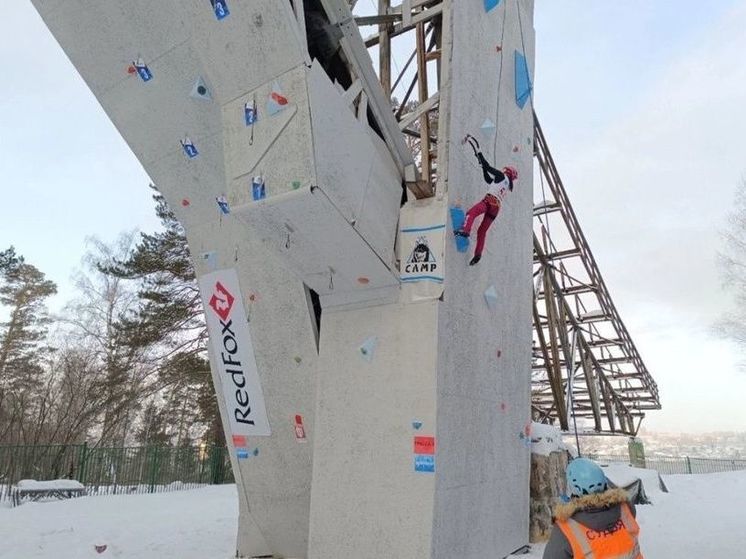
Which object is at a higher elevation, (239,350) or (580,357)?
(580,357)

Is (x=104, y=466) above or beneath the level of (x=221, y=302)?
beneath

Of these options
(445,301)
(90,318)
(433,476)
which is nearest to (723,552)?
(433,476)

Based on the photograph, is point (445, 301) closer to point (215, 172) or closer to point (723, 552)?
point (215, 172)

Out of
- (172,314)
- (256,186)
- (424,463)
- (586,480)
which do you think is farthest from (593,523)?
(172,314)

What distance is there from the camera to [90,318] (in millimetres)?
24812

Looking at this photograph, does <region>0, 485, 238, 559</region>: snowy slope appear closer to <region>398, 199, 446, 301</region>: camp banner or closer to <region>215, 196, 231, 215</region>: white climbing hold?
<region>215, 196, 231, 215</region>: white climbing hold

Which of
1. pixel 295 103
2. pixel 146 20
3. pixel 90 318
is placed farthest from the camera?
pixel 90 318

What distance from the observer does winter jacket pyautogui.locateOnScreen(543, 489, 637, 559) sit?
7.75 feet

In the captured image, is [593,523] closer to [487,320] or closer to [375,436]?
[375,436]

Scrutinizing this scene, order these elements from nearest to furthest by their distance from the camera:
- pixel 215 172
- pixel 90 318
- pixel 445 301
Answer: pixel 445 301
pixel 215 172
pixel 90 318

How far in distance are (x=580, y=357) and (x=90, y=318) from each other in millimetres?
20433

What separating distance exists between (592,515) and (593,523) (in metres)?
0.03

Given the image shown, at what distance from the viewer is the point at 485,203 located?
5688 millimetres

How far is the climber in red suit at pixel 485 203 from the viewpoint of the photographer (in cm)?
562
